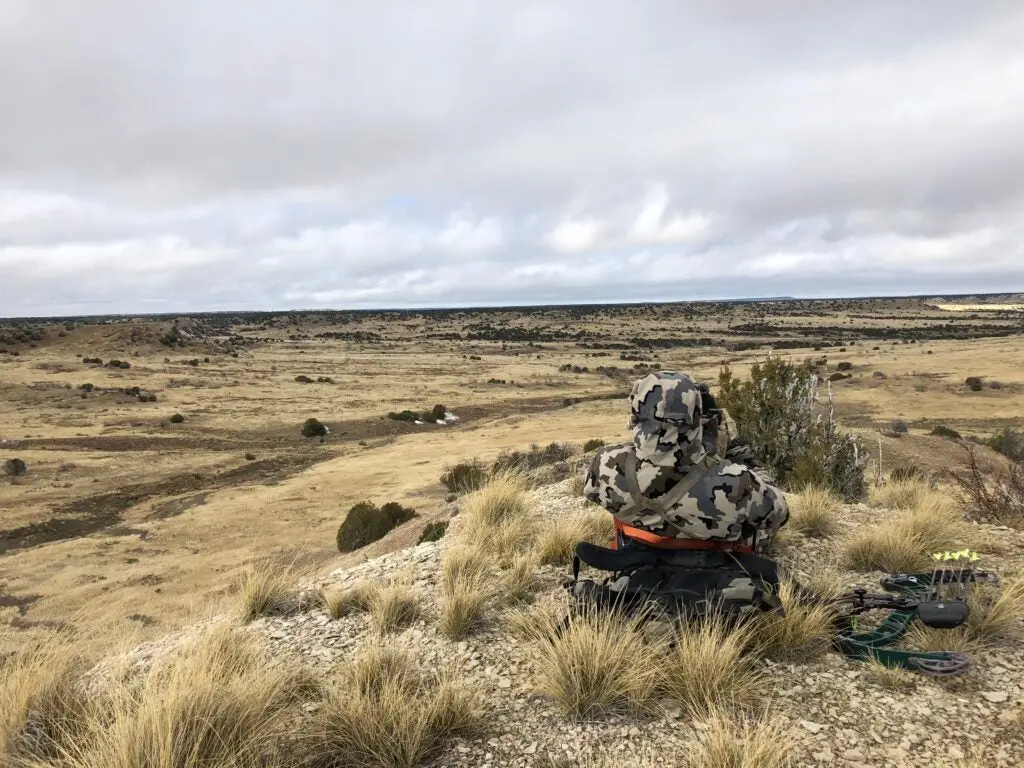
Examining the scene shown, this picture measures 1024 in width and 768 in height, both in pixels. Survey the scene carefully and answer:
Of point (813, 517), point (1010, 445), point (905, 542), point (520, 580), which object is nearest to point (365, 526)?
point (520, 580)

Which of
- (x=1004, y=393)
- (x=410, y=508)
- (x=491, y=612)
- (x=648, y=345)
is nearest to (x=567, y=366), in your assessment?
(x=648, y=345)

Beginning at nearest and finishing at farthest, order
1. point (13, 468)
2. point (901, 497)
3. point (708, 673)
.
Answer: point (708, 673), point (901, 497), point (13, 468)

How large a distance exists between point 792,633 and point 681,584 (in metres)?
0.68

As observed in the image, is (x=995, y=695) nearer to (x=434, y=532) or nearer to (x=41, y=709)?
(x=41, y=709)

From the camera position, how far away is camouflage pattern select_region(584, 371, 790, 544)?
3.55m

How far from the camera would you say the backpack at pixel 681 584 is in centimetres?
356

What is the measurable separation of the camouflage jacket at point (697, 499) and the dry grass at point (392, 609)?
1.82 metres

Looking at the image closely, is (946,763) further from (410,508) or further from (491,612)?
(410,508)

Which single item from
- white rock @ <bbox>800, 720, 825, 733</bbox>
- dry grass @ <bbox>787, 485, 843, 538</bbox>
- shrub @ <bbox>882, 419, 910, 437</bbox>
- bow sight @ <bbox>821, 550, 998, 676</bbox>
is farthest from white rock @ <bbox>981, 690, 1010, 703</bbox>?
shrub @ <bbox>882, 419, 910, 437</bbox>

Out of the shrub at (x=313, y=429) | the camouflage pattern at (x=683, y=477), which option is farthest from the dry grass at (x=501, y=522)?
the shrub at (x=313, y=429)

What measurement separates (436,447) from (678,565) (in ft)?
62.4

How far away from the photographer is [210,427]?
26984mm

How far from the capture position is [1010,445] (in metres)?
15.8

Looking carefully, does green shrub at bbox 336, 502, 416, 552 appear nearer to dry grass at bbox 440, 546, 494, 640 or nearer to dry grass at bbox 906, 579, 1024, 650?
dry grass at bbox 440, 546, 494, 640
